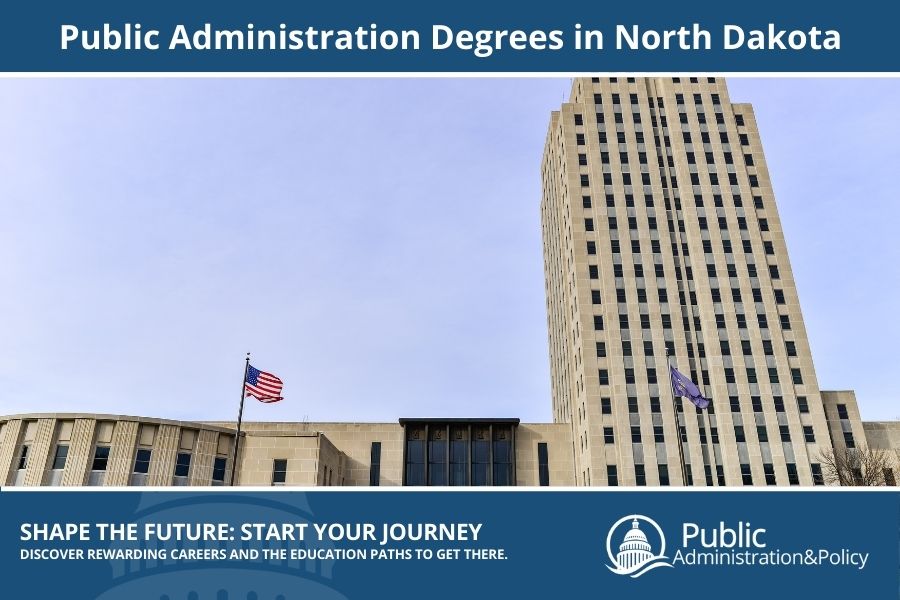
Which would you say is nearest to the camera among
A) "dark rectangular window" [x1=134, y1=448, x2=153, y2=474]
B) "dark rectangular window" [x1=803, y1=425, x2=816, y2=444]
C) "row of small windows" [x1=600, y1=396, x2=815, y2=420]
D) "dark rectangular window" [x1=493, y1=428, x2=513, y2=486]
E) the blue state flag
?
the blue state flag

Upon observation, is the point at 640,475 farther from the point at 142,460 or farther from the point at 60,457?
the point at 60,457

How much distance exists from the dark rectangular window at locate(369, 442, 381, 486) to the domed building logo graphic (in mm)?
53354

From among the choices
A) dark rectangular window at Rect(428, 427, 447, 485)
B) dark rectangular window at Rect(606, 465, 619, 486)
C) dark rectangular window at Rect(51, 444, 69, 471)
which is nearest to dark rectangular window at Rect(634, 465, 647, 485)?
dark rectangular window at Rect(606, 465, 619, 486)

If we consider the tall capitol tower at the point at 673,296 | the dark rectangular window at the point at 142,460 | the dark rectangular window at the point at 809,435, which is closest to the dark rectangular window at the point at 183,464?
the dark rectangular window at the point at 142,460

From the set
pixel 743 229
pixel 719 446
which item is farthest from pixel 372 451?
pixel 743 229

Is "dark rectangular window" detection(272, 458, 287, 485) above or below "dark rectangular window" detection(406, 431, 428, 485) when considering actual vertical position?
below

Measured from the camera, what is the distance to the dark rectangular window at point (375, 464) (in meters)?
66.4

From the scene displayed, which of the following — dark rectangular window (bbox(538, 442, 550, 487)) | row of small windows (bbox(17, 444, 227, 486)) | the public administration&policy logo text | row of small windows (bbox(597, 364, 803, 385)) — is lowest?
the public administration&policy logo text

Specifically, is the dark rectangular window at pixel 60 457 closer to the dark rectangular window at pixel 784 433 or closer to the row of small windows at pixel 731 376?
the row of small windows at pixel 731 376

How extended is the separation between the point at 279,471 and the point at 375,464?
1790 centimetres

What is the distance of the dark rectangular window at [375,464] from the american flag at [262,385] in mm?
31764

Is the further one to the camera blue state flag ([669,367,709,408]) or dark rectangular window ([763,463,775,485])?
dark rectangular window ([763,463,775,485])

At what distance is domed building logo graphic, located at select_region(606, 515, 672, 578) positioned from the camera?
15.4 meters

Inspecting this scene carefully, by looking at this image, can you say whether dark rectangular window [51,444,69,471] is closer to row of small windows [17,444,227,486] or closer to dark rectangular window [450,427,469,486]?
row of small windows [17,444,227,486]
